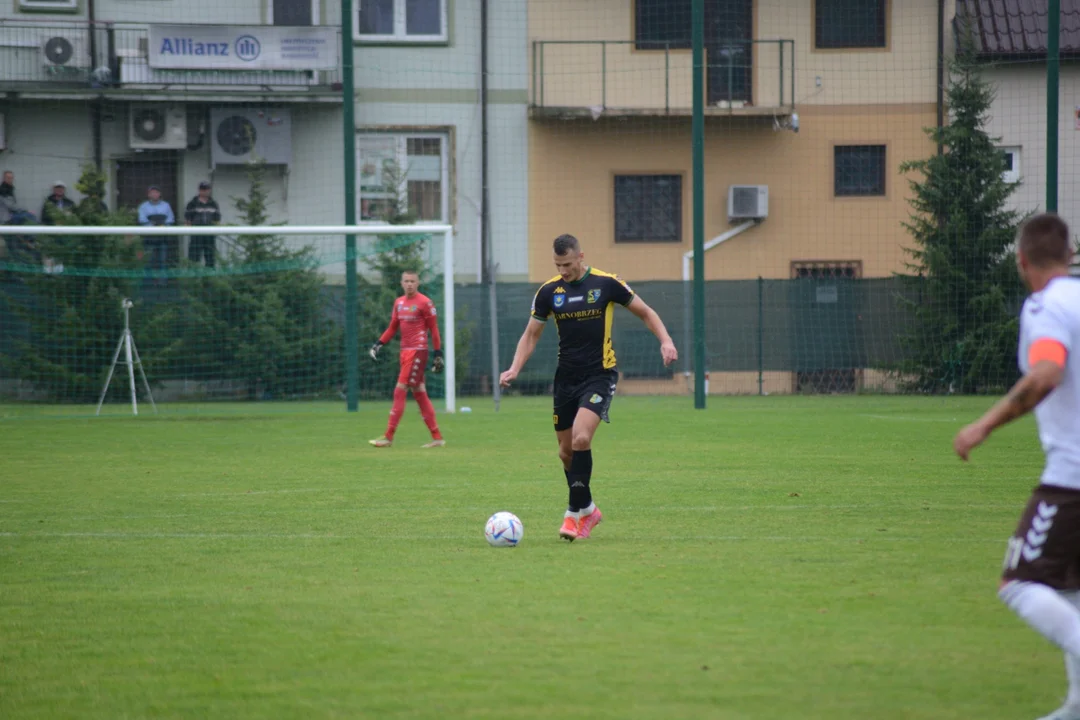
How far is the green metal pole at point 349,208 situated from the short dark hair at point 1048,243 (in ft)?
58.0

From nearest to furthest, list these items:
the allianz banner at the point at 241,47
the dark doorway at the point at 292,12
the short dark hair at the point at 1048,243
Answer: the short dark hair at the point at 1048,243 < the allianz banner at the point at 241,47 < the dark doorway at the point at 292,12

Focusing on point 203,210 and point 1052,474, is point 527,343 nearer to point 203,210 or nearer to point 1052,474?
point 1052,474

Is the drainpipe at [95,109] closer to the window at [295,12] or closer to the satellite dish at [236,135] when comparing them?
the satellite dish at [236,135]

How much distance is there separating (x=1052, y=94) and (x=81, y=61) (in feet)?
63.8

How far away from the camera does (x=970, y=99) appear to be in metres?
26.0

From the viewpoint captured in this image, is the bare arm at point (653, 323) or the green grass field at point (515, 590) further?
the bare arm at point (653, 323)

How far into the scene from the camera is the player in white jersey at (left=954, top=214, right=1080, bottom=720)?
440cm

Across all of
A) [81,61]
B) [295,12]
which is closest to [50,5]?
[81,61]

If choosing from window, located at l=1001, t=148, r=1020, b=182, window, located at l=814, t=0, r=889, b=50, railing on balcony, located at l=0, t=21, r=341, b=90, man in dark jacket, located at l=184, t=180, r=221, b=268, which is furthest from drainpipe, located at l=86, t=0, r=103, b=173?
window, located at l=1001, t=148, r=1020, b=182

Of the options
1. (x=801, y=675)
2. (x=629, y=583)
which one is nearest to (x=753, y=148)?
(x=629, y=583)

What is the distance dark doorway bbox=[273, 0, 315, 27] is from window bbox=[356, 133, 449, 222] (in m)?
3.04

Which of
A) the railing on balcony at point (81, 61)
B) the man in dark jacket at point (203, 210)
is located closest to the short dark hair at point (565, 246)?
the man in dark jacket at point (203, 210)

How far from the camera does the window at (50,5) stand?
27250mm

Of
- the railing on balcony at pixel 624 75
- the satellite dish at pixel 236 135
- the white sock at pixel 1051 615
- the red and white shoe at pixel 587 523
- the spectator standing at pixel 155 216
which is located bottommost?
the red and white shoe at pixel 587 523
